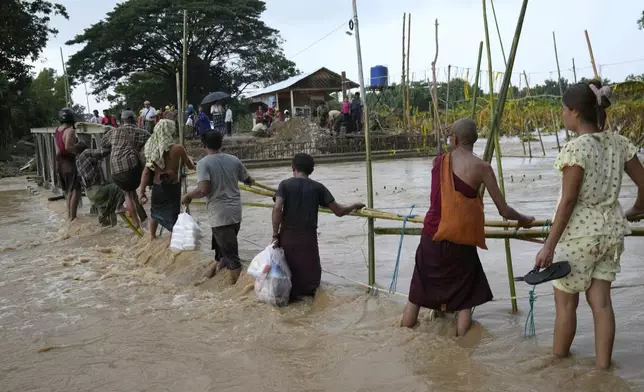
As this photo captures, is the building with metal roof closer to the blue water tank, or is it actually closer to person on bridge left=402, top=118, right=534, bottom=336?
the blue water tank

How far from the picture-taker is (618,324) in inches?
163

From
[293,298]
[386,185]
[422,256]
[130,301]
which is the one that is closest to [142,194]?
[130,301]

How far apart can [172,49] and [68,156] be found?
1062 inches

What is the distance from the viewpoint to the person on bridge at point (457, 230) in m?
3.52

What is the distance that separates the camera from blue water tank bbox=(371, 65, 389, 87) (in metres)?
24.9

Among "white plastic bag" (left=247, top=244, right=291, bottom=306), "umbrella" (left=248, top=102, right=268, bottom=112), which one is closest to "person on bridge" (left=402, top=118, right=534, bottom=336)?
"white plastic bag" (left=247, top=244, right=291, bottom=306)

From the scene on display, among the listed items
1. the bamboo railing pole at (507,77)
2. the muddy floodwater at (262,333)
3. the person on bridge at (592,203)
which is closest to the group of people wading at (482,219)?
the person on bridge at (592,203)

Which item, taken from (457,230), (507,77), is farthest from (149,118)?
(457,230)

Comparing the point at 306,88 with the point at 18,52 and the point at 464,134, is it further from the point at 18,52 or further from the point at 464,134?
the point at 464,134

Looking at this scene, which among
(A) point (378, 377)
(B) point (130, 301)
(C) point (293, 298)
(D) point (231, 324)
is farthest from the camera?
(B) point (130, 301)

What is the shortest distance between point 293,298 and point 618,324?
225 cm

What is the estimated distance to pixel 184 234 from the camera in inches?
247

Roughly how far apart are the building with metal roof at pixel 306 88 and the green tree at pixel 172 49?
2.78 metres

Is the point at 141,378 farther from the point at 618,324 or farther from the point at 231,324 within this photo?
the point at 618,324
